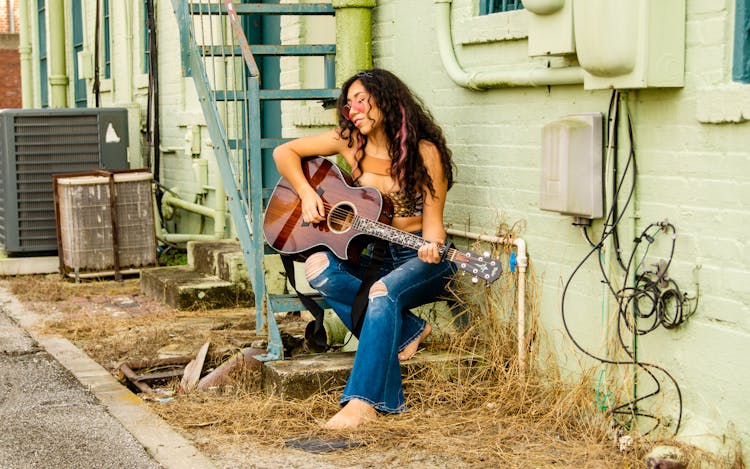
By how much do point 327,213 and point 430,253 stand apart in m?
0.62

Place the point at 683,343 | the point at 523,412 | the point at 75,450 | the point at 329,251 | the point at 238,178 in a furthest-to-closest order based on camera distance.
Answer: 1. the point at 238,178
2. the point at 329,251
3. the point at 523,412
4. the point at 75,450
5. the point at 683,343

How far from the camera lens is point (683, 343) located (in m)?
4.62

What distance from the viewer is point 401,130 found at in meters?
5.75

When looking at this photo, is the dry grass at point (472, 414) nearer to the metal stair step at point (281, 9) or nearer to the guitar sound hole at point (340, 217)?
the guitar sound hole at point (340, 217)

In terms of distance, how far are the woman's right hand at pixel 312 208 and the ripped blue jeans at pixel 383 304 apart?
186 mm

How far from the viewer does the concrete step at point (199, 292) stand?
341 inches

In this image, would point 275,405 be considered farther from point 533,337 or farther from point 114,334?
point 114,334

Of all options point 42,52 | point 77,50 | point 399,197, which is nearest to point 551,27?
point 399,197

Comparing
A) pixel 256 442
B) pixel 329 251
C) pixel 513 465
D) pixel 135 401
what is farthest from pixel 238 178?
pixel 513 465

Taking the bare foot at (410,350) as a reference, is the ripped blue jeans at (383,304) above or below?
above

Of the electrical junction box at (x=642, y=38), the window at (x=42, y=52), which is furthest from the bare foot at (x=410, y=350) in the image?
the window at (x=42, y=52)

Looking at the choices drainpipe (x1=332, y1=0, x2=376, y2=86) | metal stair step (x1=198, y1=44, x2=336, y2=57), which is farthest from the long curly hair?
metal stair step (x1=198, y1=44, x2=336, y2=57)

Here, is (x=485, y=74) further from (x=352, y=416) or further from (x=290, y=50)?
(x=352, y=416)

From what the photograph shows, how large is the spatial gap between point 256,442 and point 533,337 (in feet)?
4.66
